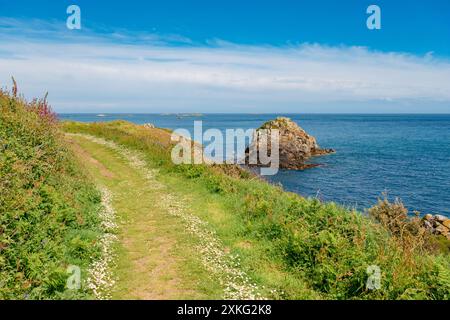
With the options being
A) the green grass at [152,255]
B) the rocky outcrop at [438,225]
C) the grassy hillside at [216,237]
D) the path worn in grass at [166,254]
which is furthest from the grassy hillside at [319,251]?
the rocky outcrop at [438,225]

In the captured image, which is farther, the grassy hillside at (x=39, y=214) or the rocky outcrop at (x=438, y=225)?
the rocky outcrop at (x=438, y=225)

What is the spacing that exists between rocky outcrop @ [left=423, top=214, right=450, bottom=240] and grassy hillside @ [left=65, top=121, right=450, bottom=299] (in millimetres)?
20475

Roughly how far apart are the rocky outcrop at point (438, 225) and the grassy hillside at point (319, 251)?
67.2 ft

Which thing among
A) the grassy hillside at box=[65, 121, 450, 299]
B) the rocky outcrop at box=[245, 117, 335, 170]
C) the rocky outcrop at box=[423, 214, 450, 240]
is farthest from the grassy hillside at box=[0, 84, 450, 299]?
the rocky outcrop at box=[245, 117, 335, 170]

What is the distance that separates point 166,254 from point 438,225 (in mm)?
29521

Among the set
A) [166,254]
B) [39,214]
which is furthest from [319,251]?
[39,214]

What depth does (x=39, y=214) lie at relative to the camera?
1263cm

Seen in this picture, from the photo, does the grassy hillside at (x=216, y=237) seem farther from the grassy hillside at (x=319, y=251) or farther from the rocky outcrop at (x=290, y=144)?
the rocky outcrop at (x=290, y=144)

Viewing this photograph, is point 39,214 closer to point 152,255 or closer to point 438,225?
point 152,255

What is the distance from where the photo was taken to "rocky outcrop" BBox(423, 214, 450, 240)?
3117 cm

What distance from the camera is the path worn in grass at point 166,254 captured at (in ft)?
35.4
